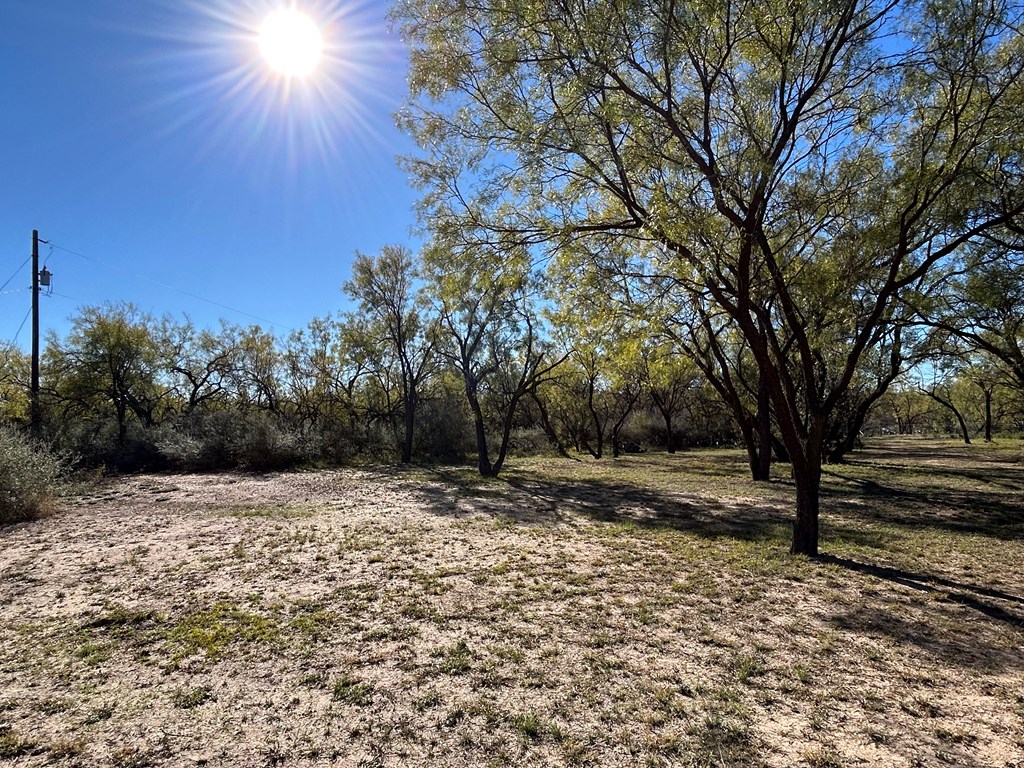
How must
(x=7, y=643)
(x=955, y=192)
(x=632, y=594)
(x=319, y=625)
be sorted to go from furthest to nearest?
(x=955, y=192) < (x=632, y=594) < (x=319, y=625) < (x=7, y=643)

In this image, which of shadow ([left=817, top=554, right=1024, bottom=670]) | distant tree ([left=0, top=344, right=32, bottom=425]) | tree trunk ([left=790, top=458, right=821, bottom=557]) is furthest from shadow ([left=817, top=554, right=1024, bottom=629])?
distant tree ([left=0, top=344, right=32, bottom=425])

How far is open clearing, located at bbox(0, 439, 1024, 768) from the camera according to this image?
8.40 feet

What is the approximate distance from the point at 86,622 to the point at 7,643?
0.49 m

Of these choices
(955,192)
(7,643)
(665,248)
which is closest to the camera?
(7,643)

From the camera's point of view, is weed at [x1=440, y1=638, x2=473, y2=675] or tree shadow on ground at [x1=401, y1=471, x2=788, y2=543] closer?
weed at [x1=440, y1=638, x2=473, y2=675]

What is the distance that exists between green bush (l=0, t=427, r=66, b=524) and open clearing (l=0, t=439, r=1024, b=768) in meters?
0.52

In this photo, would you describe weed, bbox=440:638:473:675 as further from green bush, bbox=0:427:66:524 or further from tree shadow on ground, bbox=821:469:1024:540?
green bush, bbox=0:427:66:524

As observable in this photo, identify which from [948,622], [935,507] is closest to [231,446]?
[948,622]

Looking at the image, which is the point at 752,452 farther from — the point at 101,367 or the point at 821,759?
the point at 101,367

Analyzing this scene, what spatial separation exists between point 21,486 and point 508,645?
9.84 meters

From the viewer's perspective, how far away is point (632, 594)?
487 cm

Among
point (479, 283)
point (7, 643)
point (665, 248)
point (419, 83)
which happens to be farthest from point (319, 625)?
point (419, 83)

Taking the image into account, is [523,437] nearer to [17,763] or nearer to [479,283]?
[479,283]

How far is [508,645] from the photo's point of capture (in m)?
3.69
